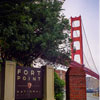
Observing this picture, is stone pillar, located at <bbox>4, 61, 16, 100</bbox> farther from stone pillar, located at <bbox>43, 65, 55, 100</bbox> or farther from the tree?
stone pillar, located at <bbox>43, 65, 55, 100</bbox>

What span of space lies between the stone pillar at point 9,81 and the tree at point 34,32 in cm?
106

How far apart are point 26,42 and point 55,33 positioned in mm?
1441


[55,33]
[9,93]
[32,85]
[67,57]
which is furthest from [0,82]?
[67,57]

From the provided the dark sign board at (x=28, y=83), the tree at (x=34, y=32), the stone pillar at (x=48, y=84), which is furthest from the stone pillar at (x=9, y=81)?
the stone pillar at (x=48, y=84)

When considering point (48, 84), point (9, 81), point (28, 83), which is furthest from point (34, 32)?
point (9, 81)

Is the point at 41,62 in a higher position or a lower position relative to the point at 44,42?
lower

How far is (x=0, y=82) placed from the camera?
7074mm

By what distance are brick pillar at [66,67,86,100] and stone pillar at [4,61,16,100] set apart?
7.03 feet

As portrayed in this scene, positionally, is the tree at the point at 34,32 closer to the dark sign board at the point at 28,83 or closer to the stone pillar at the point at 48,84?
the dark sign board at the point at 28,83

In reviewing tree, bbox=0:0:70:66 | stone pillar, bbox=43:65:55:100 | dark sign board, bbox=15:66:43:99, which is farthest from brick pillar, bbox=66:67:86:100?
tree, bbox=0:0:70:66

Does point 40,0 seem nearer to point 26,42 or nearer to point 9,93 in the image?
point 26,42

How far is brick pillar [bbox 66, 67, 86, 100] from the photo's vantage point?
5621 millimetres

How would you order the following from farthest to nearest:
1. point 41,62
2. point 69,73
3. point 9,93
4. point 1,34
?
point 41,62, point 1,34, point 9,93, point 69,73

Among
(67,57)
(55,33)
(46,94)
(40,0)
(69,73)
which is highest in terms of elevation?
(40,0)
